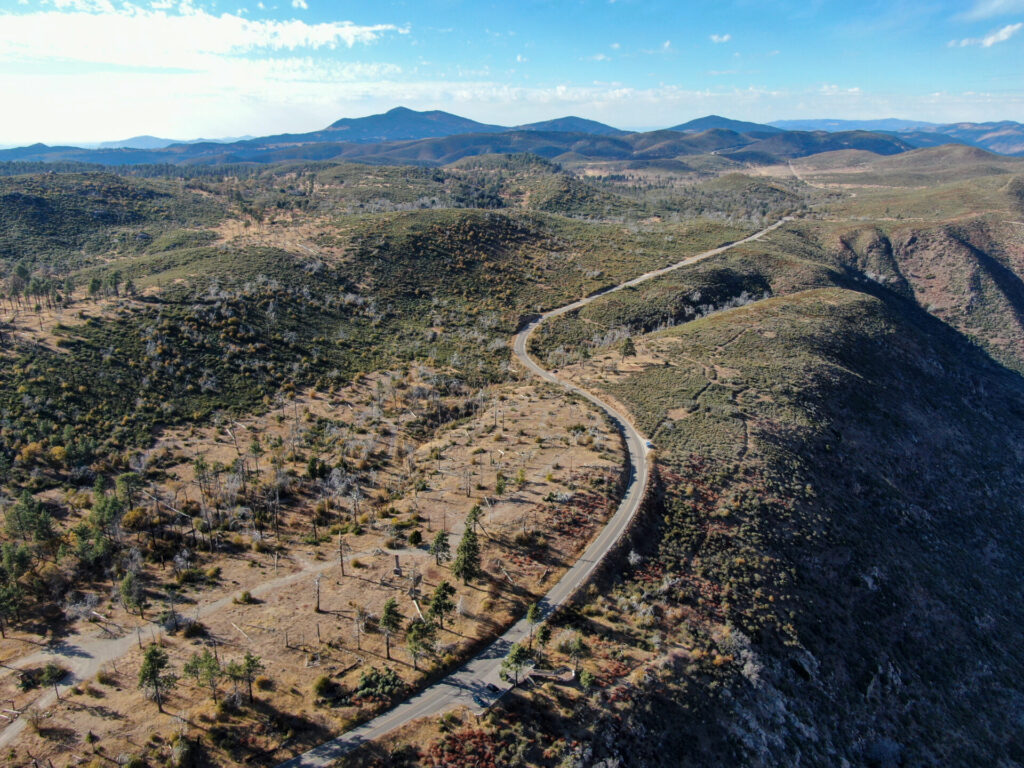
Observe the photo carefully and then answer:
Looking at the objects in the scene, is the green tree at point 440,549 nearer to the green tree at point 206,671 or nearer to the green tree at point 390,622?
the green tree at point 390,622

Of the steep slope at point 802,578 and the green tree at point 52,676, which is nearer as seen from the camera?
the green tree at point 52,676

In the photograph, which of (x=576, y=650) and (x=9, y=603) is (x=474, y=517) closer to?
(x=576, y=650)

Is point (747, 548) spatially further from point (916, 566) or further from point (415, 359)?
point (415, 359)

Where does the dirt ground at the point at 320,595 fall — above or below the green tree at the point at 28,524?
below

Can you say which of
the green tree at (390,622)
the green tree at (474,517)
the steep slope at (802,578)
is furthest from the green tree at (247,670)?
the green tree at (474,517)

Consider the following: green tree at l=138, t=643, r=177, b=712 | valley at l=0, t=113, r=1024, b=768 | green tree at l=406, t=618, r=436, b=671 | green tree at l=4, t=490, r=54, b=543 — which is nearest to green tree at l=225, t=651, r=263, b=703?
valley at l=0, t=113, r=1024, b=768

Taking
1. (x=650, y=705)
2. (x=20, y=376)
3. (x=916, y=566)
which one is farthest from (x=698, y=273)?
(x=20, y=376)
